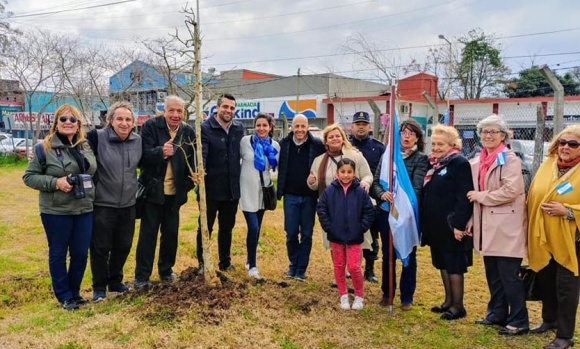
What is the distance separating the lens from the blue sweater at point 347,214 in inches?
176

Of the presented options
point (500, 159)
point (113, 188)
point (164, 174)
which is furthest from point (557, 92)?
point (113, 188)

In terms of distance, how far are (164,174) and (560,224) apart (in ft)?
11.8

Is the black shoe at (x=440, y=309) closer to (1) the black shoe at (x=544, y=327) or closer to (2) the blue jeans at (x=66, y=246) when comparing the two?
(1) the black shoe at (x=544, y=327)

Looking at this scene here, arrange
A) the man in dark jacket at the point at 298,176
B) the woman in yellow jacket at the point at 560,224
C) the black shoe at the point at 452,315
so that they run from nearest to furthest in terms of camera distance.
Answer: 1. the woman in yellow jacket at the point at 560,224
2. the black shoe at the point at 452,315
3. the man in dark jacket at the point at 298,176

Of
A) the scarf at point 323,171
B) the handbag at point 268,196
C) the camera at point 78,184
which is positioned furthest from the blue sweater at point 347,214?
the camera at point 78,184

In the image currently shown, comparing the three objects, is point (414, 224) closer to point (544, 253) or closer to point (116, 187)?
point (544, 253)

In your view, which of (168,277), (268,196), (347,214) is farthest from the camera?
(268,196)

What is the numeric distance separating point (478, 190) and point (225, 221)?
8.84ft

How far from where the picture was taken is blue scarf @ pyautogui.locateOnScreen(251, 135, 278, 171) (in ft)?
17.3

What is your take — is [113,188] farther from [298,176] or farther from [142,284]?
[298,176]

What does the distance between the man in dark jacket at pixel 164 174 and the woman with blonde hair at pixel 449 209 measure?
2.33 m

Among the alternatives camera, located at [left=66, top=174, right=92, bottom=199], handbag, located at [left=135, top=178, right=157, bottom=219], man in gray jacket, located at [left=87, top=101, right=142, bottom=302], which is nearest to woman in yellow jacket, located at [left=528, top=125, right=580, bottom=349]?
handbag, located at [left=135, top=178, right=157, bottom=219]

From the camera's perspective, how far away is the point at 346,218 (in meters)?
4.49

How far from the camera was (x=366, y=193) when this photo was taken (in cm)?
454
